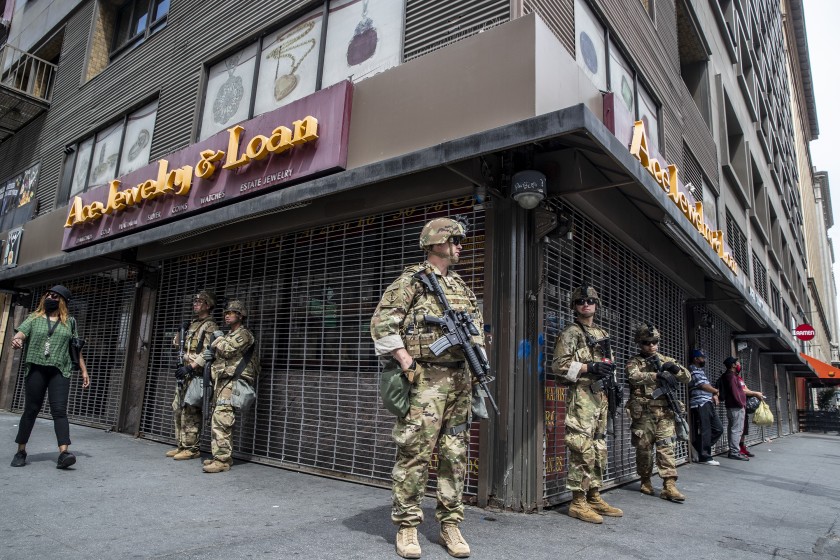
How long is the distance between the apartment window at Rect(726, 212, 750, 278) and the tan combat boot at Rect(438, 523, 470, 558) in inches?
587

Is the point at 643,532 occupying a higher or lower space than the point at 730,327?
lower

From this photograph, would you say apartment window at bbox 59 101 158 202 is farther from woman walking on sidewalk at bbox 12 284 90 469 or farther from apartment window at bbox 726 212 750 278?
apartment window at bbox 726 212 750 278

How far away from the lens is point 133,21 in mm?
12727

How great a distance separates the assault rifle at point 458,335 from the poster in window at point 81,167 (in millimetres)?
11395

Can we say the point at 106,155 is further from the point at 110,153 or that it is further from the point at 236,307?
the point at 236,307

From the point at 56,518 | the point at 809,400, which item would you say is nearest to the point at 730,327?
the point at 56,518

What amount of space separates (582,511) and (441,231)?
2689 millimetres

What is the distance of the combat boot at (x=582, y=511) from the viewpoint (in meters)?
4.51

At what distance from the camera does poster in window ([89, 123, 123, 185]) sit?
37.2ft

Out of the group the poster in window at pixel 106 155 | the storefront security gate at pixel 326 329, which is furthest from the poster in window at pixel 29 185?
the storefront security gate at pixel 326 329

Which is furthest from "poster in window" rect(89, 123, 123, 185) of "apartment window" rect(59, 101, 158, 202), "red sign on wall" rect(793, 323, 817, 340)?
"red sign on wall" rect(793, 323, 817, 340)

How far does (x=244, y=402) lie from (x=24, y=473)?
2.16 meters

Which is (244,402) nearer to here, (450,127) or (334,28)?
(450,127)

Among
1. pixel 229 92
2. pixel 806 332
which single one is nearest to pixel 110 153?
pixel 229 92
